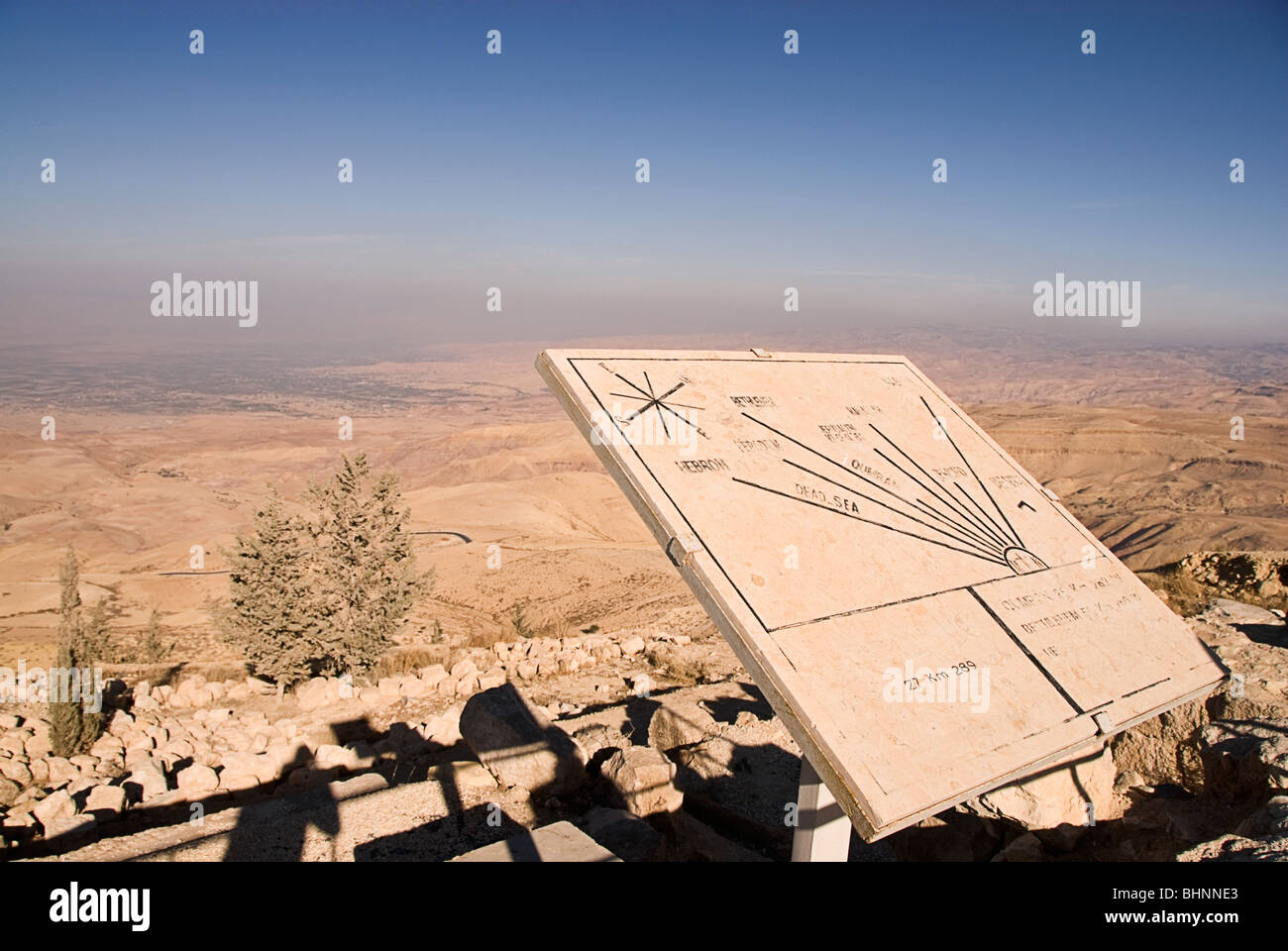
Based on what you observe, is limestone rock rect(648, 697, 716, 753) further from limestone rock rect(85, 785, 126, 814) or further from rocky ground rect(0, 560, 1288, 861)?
limestone rock rect(85, 785, 126, 814)

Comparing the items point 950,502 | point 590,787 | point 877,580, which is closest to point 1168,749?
point 950,502

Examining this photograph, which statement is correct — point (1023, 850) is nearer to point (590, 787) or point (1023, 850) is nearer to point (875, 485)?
point (875, 485)

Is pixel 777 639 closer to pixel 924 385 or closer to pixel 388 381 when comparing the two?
pixel 924 385

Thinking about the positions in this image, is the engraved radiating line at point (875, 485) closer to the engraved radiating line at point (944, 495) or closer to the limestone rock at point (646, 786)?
the engraved radiating line at point (944, 495)

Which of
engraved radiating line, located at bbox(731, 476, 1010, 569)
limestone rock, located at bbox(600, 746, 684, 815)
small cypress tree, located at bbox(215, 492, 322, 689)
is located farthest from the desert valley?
engraved radiating line, located at bbox(731, 476, 1010, 569)

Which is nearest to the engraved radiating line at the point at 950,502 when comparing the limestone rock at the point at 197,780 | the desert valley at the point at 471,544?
the desert valley at the point at 471,544

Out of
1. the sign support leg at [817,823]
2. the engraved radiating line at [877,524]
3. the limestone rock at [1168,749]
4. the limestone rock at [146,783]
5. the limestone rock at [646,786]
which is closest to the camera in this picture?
the sign support leg at [817,823]
